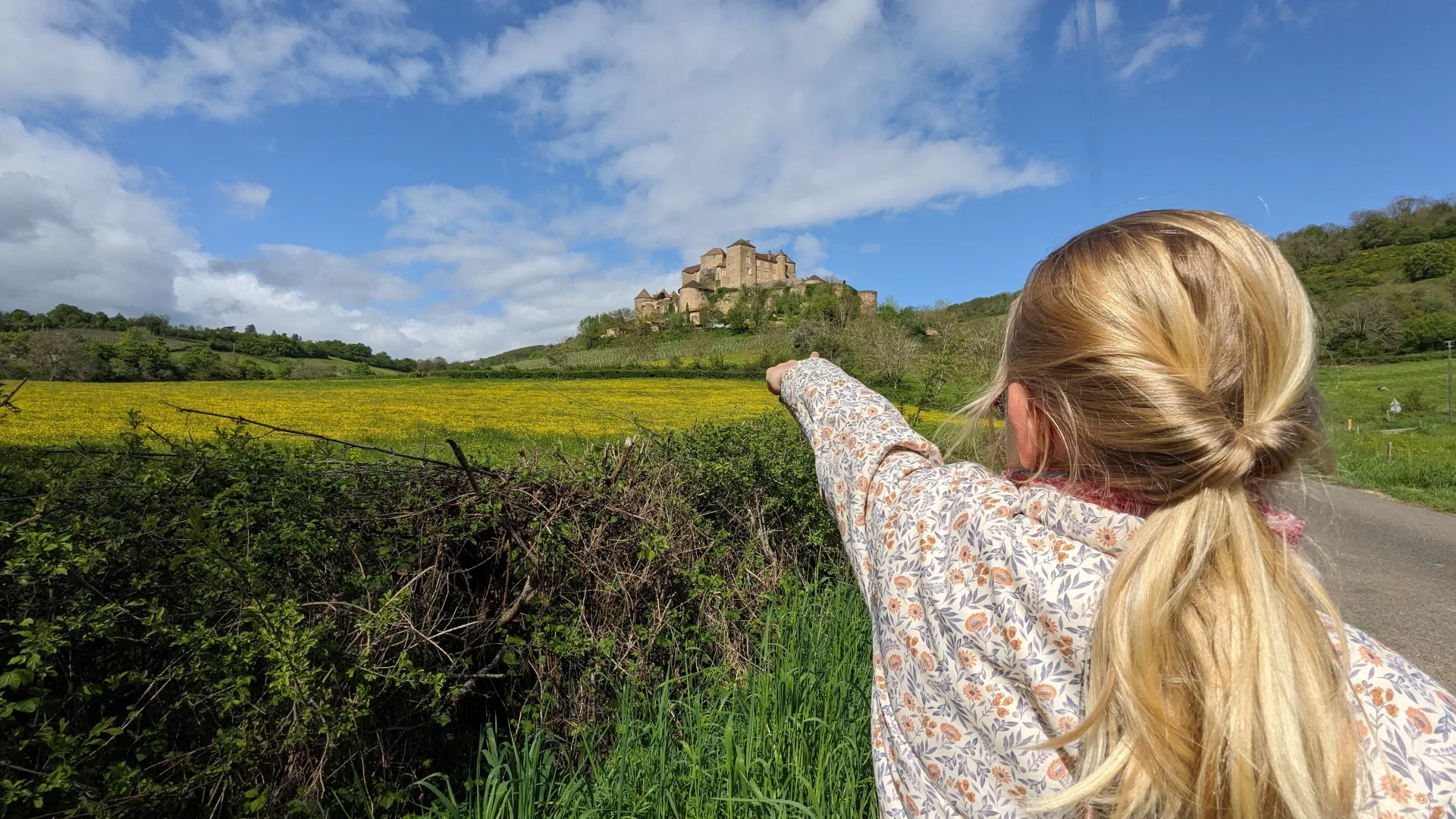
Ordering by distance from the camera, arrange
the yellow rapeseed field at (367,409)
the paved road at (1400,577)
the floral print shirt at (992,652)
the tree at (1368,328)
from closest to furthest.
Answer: the floral print shirt at (992,652) → the paved road at (1400,577) → the yellow rapeseed field at (367,409) → the tree at (1368,328)

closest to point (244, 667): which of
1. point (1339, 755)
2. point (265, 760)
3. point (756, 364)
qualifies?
point (265, 760)

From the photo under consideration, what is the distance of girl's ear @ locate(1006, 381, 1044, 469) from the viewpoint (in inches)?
42.9

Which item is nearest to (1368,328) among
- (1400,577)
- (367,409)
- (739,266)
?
(1400,577)

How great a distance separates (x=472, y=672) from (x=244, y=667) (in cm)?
86

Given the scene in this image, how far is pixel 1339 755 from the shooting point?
717 millimetres

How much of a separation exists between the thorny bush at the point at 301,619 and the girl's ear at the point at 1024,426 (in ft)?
5.92

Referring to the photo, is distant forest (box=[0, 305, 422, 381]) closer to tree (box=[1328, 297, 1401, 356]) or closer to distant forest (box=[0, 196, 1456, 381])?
distant forest (box=[0, 196, 1456, 381])

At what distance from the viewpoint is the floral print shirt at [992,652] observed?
710 mm

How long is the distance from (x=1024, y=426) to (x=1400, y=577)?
7234 millimetres

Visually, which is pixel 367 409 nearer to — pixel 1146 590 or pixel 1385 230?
pixel 1146 590

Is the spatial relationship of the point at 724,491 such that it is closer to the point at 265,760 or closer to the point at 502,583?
the point at 502,583

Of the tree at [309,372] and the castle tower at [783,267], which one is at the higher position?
the castle tower at [783,267]

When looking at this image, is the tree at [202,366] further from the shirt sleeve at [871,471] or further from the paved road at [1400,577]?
the paved road at [1400,577]

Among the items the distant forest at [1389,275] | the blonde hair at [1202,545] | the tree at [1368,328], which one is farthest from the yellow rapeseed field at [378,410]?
the tree at [1368,328]
